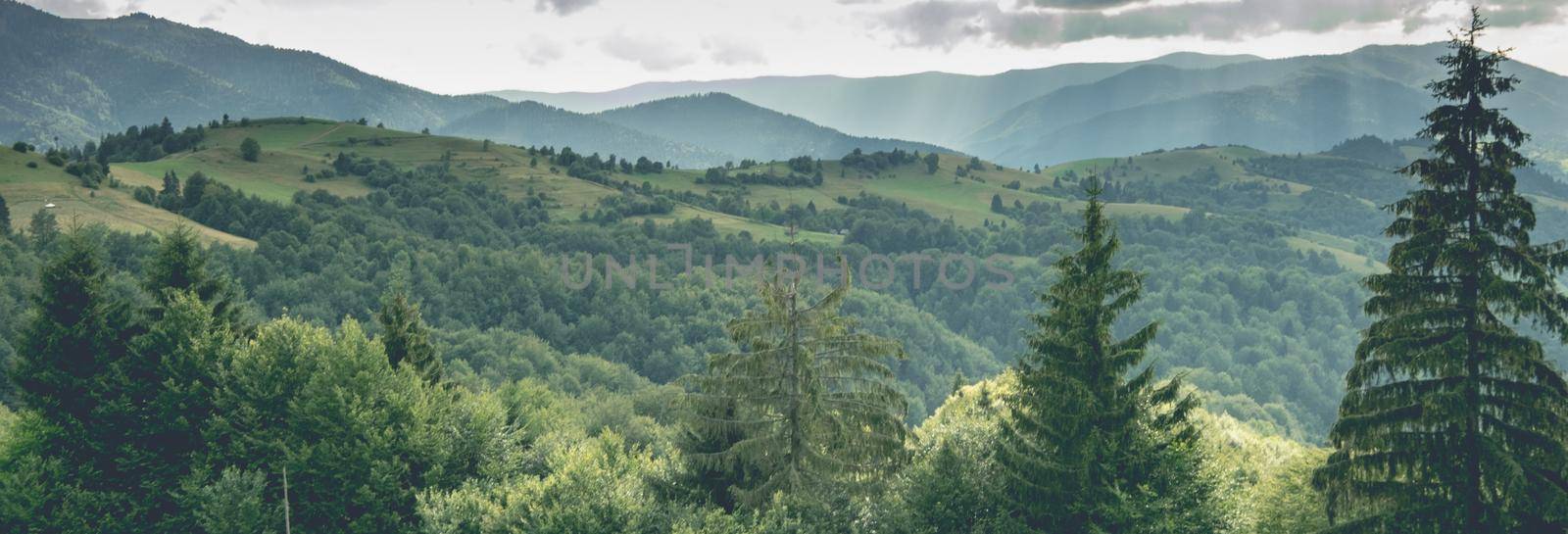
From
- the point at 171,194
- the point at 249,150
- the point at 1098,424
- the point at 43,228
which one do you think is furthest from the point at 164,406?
the point at 249,150

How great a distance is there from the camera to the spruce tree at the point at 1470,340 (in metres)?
18.5

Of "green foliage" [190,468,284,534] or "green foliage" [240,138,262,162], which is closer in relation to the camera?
"green foliage" [190,468,284,534]

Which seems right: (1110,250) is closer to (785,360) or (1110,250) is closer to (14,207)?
(785,360)

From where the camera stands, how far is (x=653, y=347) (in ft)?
465

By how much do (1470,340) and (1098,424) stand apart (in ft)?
28.7

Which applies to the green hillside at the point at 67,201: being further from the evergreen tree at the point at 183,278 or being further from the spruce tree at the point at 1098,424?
the spruce tree at the point at 1098,424

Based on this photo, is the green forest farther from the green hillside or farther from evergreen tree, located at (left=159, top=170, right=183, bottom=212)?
evergreen tree, located at (left=159, top=170, right=183, bottom=212)

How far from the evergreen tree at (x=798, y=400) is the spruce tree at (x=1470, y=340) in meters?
12.1

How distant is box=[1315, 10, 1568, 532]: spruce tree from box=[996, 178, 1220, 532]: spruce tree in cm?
565

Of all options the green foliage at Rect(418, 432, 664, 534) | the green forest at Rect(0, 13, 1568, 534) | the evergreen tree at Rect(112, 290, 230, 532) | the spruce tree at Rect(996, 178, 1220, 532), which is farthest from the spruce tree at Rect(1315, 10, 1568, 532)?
the evergreen tree at Rect(112, 290, 230, 532)

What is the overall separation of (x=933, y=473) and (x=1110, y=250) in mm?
8639

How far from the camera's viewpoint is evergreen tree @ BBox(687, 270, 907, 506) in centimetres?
2653

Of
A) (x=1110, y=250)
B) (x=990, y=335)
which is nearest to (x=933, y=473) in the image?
(x=1110, y=250)

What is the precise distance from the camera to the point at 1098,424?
2520 centimetres
